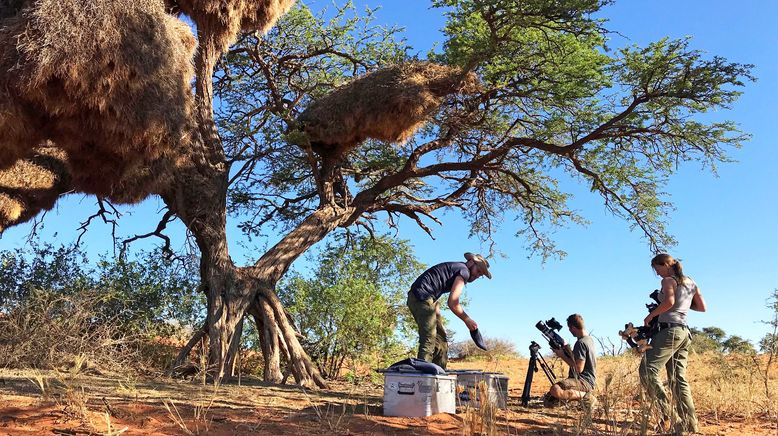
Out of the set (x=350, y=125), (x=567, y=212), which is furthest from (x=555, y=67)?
(x=567, y=212)

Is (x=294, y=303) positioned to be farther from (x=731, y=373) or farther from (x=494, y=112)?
(x=731, y=373)

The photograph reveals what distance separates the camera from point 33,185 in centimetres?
1166

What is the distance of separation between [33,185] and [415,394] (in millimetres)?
9522

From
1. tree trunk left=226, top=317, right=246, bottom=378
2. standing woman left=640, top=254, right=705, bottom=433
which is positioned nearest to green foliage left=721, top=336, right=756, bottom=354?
standing woman left=640, top=254, right=705, bottom=433

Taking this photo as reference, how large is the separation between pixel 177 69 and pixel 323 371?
7.13 metres

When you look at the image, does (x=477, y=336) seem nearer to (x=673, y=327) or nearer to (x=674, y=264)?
(x=673, y=327)

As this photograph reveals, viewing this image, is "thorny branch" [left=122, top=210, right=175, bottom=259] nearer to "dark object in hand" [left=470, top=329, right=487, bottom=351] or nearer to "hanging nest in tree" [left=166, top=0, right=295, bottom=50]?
"hanging nest in tree" [left=166, top=0, right=295, bottom=50]

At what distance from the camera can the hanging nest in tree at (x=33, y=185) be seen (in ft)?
37.1

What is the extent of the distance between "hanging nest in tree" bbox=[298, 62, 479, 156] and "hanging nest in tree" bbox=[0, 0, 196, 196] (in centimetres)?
306

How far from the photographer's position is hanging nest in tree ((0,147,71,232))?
37.1 ft

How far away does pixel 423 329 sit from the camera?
7531 millimetres

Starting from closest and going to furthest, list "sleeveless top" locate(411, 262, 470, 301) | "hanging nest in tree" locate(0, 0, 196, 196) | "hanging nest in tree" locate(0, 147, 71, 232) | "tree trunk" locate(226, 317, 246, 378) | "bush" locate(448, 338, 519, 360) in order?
1. "hanging nest in tree" locate(0, 0, 196, 196)
2. "sleeveless top" locate(411, 262, 470, 301)
3. "tree trunk" locate(226, 317, 246, 378)
4. "hanging nest in tree" locate(0, 147, 71, 232)
5. "bush" locate(448, 338, 519, 360)

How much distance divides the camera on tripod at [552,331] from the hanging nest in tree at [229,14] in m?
7.24

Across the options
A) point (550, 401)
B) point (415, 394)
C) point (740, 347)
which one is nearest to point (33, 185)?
point (415, 394)
